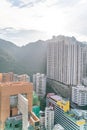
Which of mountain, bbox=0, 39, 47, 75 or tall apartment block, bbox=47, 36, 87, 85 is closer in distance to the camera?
tall apartment block, bbox=47, 36, 87, 85

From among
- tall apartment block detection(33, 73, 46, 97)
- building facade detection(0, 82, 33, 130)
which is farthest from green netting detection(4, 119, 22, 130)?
tall apartment block detection(33, 73, 46, 97)

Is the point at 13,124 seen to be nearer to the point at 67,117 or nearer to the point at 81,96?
the point at 67,117

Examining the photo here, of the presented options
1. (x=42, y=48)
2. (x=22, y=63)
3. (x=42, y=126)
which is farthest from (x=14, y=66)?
(x=42, y=126)

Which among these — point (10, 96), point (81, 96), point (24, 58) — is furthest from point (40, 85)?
point (10, 96)

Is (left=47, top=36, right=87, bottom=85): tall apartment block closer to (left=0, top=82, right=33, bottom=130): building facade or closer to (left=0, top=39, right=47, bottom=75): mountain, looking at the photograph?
(left=0, top=39, right=47, bottom=75): mountain

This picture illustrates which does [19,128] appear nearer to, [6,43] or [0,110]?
[0,110]

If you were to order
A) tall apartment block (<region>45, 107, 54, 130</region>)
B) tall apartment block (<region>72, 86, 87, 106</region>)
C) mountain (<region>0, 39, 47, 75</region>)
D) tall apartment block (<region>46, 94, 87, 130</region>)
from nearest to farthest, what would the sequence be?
tall apartment block (<region>46, 94, 87, 130</region>)
tall apartment block (<region>45, 107, 54, 130</region>)
tall apartment block (<region>72, 86, 87, 106</region>)
mountain (<region>0, 39, 47, 75</region>)
